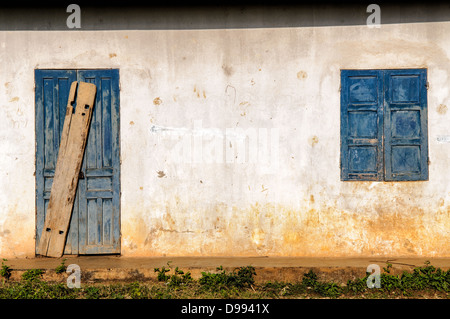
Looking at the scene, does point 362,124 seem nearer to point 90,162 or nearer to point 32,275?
point 90,162

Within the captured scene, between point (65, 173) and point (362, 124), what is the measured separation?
3908 mm

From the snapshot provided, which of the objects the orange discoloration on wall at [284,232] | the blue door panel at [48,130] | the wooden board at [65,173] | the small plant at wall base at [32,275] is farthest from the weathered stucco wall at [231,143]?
the small plant at wall base at [32,275]

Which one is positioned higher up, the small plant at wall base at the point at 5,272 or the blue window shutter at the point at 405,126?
the blue window shutter at the point at 405,126

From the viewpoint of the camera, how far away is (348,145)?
6.93 m

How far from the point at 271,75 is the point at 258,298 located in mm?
2872

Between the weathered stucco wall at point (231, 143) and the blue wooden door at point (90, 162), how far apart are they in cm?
12

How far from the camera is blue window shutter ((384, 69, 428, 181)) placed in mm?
6891

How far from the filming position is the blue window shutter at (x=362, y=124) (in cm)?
690

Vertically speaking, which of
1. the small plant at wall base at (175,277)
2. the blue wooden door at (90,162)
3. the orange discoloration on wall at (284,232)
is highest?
the blue wooden door at (90,162)

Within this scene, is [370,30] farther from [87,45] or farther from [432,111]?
[87,45]

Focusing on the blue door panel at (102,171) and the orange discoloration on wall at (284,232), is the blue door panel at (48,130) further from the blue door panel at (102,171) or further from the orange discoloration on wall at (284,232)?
the orange discoloration on wall at (284,232)

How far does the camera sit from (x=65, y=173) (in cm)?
685

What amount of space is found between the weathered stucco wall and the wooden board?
11.9 inches

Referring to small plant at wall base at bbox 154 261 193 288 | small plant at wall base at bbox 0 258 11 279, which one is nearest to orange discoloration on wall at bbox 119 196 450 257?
small plant at wall base at bbox 154 261 193 288
